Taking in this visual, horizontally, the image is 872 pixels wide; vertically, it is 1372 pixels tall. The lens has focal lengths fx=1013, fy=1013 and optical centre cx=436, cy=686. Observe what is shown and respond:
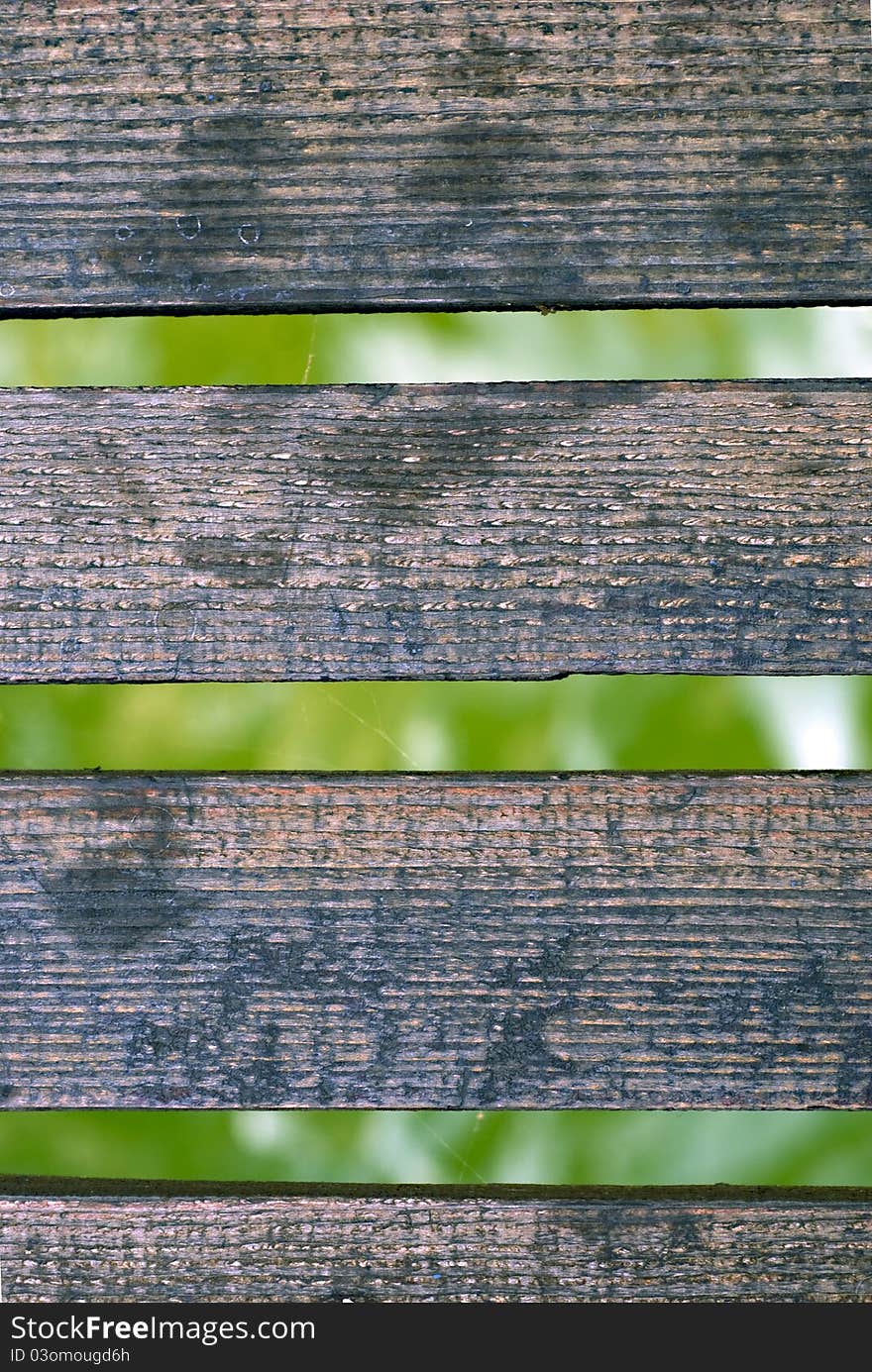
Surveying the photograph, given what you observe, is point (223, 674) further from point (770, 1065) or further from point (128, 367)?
point (770, 1065)

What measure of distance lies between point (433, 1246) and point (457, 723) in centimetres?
41

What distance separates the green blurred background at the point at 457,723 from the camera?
833mm

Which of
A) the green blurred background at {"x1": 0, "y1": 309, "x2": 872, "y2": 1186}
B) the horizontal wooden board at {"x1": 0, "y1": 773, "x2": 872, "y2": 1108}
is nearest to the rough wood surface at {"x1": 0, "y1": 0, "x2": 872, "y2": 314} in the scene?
Answer: the green blurred background at {"x1": 0, "y1": 309, "x2": 872, "y2": 1186}

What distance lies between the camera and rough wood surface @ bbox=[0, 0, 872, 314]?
2.52 ft

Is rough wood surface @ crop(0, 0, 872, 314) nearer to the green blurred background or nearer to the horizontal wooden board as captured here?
the green blurred background

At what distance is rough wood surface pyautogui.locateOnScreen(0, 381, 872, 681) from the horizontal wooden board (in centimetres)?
11

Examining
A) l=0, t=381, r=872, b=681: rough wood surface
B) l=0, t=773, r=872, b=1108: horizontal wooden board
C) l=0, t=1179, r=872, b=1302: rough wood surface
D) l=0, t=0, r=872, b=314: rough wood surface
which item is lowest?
l=0, t=1179, r=872, b=1302: rough wood surface

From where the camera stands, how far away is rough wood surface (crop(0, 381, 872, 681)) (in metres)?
0.76

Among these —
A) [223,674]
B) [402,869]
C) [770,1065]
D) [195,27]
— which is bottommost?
[770,1065]

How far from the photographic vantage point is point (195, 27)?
30.6 inches

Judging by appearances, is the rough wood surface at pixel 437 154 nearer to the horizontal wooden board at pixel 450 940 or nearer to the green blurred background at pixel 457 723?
the green blurred background at pixel 457 723

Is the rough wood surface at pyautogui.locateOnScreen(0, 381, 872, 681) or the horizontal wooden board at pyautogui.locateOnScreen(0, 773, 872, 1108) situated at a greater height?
the rough wood surface at pyautogui.locateOnScreen(0, 381, 872, 681)

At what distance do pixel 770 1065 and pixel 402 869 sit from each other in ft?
1.04

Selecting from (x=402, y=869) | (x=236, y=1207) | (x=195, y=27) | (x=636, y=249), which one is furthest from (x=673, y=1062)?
(x=195, y=27)
